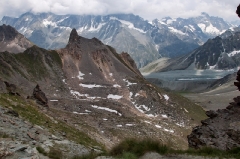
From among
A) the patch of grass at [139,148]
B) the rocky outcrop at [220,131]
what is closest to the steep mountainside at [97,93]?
the rocky outcrop at [220,131]

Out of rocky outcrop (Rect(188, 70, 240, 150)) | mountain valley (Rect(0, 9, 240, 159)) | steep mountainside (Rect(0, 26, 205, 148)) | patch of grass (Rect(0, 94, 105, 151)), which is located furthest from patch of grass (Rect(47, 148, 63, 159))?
steep mountainside (Rect(0, 26, 205, 148))

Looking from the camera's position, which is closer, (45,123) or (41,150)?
(41,150)

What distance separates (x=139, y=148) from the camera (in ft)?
59.8

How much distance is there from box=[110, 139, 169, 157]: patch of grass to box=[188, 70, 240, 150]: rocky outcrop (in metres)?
5.96

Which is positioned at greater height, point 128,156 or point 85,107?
point 128,156

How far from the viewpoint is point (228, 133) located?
22.8 meters

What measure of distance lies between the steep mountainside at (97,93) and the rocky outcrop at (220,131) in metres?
25.6

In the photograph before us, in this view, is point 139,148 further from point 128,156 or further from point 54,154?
point 54,154

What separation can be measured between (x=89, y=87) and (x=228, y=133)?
244 ft

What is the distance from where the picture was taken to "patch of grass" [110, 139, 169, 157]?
18000mm

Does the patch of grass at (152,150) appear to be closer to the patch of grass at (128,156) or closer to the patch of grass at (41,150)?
the patch of grass at (128,156)

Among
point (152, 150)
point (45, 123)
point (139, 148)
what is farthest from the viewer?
point (45, 123)

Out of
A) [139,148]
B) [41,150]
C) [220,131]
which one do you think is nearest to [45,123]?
[41,150]

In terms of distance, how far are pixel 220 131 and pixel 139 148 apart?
8.82 meters
